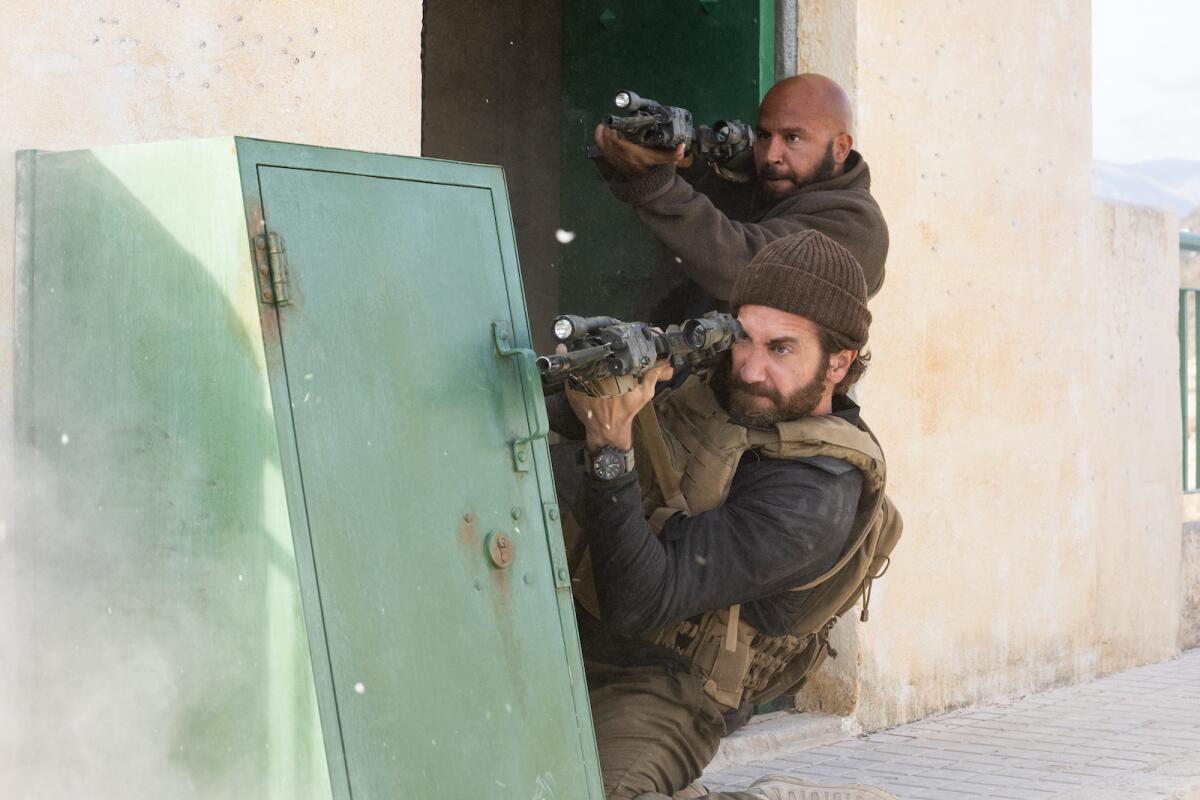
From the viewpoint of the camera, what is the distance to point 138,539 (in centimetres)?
242

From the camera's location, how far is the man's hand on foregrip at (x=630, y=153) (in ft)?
11.6

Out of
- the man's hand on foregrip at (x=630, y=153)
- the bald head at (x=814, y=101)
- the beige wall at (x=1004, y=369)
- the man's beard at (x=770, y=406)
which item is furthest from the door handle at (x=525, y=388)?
the beige wall at (x=1004, y=369)

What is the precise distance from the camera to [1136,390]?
21.7 ft

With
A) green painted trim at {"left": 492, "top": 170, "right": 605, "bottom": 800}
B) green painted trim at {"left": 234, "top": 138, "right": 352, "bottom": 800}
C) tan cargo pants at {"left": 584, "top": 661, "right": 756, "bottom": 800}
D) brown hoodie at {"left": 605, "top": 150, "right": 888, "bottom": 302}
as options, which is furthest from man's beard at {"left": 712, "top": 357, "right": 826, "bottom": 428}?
green painted trim at {"left": 234, "top": 138, "right": 352, "bottom": 800}

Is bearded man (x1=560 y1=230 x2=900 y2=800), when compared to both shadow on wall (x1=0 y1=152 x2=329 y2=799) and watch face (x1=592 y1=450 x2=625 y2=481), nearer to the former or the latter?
watch face (x1=592 y1=450 x2=625 y2=481)

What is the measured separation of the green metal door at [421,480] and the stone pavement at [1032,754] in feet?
5.99

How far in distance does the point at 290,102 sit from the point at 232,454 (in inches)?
42.7

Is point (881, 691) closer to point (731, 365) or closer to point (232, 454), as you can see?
point (731, 365)

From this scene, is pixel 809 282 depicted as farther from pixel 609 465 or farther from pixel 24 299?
pixel 24 299

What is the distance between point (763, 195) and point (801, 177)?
0.42 feet

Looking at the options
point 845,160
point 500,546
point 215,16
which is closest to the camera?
point 500,546

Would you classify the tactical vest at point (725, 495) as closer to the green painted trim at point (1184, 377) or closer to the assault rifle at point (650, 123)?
the assault rifle at point (650, 123)

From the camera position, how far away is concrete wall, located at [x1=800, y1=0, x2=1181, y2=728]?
5.19m

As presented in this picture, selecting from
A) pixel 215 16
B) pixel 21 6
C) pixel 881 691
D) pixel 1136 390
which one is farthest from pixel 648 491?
pixel 1136 390
